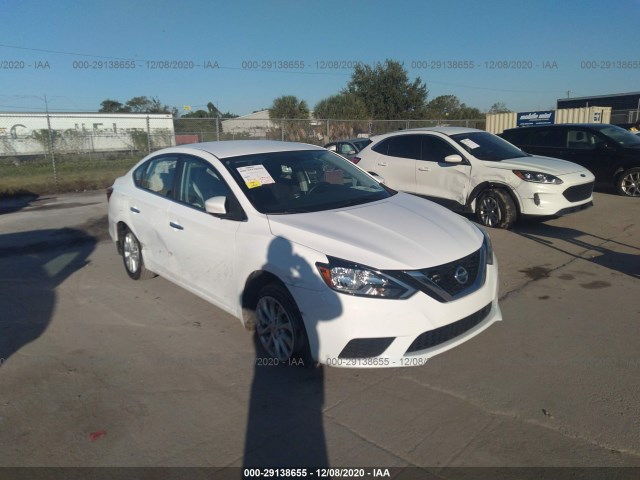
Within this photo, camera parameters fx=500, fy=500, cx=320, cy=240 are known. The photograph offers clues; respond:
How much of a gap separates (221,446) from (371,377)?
1.23 meters

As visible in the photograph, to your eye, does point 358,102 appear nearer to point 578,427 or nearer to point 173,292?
point 173,292

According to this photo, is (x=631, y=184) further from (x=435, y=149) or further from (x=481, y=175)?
(x=435, y=149)

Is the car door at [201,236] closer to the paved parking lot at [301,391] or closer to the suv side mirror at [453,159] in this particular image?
the paved parking lot at [301,391]

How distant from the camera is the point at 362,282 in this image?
3.26 meters

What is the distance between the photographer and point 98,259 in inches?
282

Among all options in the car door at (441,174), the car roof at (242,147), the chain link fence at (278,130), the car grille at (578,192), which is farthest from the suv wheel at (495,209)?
the chain link fence at (278,130)

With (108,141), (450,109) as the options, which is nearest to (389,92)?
(450,109)

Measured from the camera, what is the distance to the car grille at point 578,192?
308 inches

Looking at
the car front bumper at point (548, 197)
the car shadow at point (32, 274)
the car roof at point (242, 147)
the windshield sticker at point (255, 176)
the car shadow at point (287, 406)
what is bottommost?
the car shadow at point (287, 406)

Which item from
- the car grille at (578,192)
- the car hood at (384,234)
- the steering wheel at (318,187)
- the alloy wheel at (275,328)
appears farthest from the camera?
the car grille at (578,192)

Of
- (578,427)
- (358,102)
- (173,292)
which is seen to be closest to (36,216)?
(173,292)

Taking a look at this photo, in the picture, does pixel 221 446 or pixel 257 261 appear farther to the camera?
pixel 257 261

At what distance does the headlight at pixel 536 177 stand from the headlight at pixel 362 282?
17.8ft

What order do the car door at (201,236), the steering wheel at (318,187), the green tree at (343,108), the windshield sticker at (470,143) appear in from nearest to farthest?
the car door at (201,236)
the steering wheel at (318,187)
the windshield sticker at (470,143)
the green tree at (343,108)
